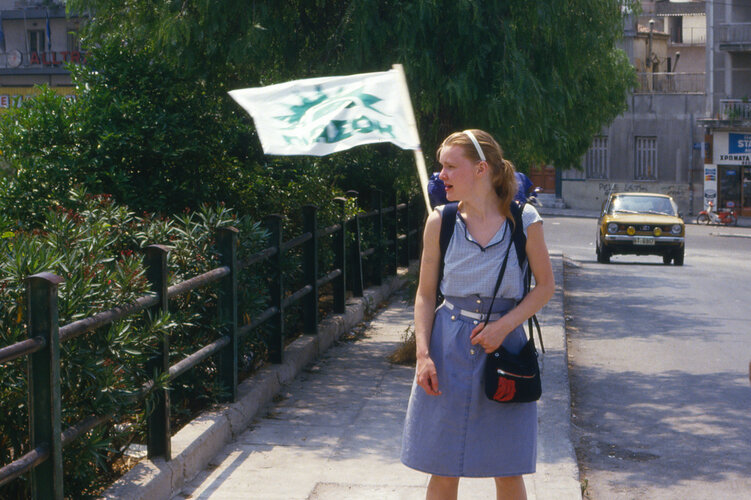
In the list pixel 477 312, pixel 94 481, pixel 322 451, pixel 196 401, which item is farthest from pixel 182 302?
pixel 477 312

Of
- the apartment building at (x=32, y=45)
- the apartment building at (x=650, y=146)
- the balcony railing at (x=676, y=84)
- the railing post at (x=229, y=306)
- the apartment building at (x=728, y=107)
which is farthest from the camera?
the balcony railing at (x=676, y=84)

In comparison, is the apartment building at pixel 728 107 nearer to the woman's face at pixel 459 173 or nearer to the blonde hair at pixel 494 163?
the blonde hair at pixel 494 163

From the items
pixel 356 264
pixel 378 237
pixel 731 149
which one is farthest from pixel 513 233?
pixel 731 149

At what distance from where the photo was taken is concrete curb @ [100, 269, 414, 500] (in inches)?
191

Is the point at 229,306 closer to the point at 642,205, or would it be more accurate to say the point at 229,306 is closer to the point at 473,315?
the point at 473,315

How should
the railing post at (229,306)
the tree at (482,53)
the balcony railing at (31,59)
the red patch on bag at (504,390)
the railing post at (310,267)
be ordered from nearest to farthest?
the red patch on bag at (504,390)
the railing post at (229,306)
the tree at (482,53)
the railing post at (310,267)
the balcony railing at (31,59)

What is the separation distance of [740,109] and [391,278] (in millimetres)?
33906

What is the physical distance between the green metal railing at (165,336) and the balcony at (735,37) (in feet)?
123

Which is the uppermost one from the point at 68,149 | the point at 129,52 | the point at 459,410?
the point at 129,52

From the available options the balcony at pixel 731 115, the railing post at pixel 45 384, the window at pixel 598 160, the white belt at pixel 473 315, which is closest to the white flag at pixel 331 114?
the white belt at pixel 473 315

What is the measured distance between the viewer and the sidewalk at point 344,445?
5.36 meters

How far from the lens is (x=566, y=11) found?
353 inches

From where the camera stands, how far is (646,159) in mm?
47750

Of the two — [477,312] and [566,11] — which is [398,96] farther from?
[566,11]
